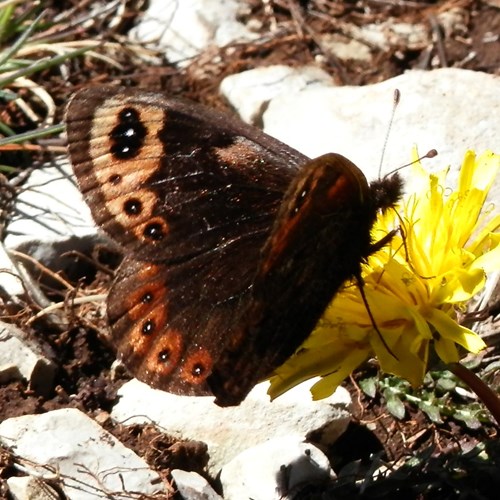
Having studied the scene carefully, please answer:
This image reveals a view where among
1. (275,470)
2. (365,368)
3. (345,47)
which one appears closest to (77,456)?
(275,470)

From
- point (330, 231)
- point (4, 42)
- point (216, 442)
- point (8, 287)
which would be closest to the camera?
point (330, 231)

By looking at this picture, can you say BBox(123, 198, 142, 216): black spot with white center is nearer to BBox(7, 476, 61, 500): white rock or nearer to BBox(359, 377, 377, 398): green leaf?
BBox(7, 476, 61, 500): white rock

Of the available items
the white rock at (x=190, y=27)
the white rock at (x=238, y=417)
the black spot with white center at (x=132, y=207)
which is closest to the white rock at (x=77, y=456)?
the white rock at (x=238, y=417)

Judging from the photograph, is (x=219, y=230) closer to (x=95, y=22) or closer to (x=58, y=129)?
(x=58, y=129)

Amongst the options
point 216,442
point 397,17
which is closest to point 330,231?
point 216,442

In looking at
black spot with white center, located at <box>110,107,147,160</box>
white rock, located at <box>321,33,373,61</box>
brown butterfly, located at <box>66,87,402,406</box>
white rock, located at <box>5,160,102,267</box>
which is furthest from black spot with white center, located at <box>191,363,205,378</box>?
white rock, located at <box>321,33,373,61</box>

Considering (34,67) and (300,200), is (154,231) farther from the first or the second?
(34,67)
